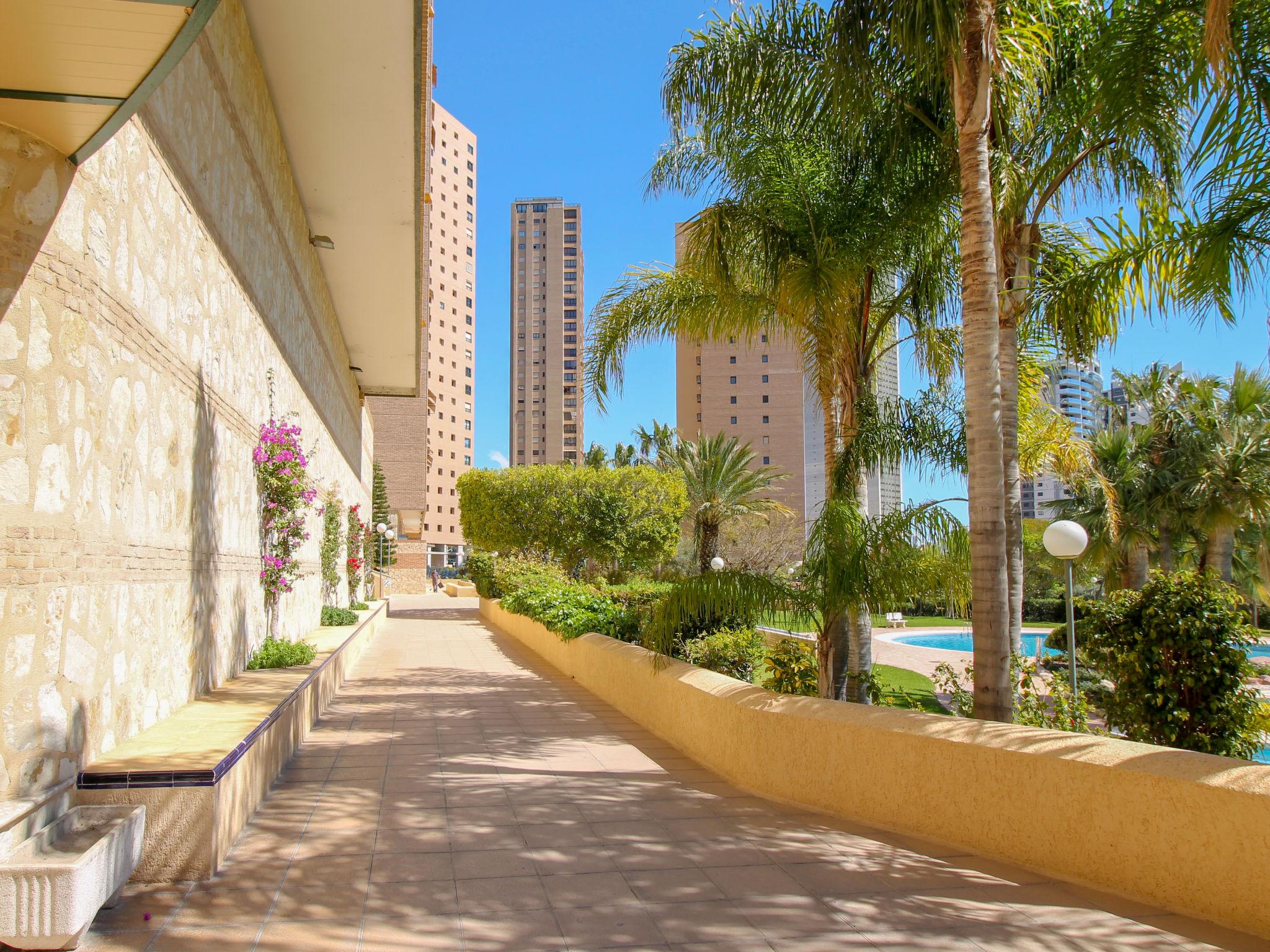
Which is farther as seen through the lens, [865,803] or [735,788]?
[735,788]

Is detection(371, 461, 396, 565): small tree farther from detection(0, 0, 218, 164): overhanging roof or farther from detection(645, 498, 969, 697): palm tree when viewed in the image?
detection(0, 0, 218, 164): overhanging roof

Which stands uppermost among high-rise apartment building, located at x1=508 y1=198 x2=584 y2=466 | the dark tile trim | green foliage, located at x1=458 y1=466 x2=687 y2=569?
high-rise apartment building, located at x1=508 y1=198 x2=584 y2=466

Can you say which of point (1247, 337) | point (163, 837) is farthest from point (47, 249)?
point (1247, 337)

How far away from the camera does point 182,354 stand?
635 centimetres

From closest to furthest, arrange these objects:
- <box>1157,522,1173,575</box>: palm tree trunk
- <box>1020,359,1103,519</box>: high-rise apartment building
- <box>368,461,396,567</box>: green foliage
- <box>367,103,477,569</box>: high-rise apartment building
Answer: <box>1020,359,1103,519</box>: high-rise apartment building
<box>1157,522,1173,575</box>: palm tree trunk
<box>368,461,396,567</box>: green foliage
<box>367,103,477,569</box>: high-rise apartment building

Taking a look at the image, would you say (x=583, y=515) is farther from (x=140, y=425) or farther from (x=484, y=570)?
(x=140, y=425)

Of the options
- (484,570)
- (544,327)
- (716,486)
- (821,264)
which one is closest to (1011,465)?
(821,264)

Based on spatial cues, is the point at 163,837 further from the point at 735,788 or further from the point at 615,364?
the point at 615,364

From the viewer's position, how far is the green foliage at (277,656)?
9.19m

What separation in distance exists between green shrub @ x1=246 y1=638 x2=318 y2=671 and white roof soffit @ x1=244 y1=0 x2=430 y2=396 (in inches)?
226

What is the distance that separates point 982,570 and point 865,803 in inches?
71.4

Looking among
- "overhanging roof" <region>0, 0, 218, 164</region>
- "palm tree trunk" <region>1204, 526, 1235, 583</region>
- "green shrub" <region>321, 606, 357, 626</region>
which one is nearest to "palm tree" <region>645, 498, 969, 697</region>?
"overhanging roof" <region>0, 0, 218, 164</region>

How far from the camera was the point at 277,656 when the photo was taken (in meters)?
9.41

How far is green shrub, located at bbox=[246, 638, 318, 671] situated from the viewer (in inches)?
362
